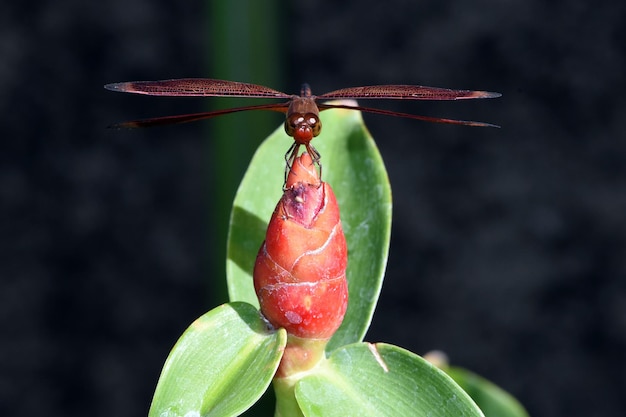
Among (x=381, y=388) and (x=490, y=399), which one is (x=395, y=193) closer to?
(x=490, y=399)

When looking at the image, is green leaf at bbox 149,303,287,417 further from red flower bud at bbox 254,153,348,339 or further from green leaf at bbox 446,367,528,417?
green leaf at bbox 446,367,528,417

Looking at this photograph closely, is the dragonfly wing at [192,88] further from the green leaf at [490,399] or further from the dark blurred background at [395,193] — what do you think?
the dark blurred background at [395,193]

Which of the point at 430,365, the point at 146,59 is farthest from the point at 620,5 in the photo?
the point at 430,365

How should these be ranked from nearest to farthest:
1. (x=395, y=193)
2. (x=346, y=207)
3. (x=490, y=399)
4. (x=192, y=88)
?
(x=192, y=88), (x=346, y=207), (x=490, y=399), (x=395, y=193)

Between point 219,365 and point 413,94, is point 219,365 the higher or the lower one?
the lower one

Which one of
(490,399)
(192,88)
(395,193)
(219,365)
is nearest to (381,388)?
(219,365)

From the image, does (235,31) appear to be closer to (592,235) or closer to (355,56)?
(355,56)

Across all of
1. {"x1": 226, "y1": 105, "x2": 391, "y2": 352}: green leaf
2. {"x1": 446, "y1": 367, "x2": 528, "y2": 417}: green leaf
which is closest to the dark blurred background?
{"x1": 446, "y1": 367, "x2": 528, "y2": 417}: green leaf

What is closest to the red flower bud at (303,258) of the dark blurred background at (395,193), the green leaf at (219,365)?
the green leaf at (219,365)
